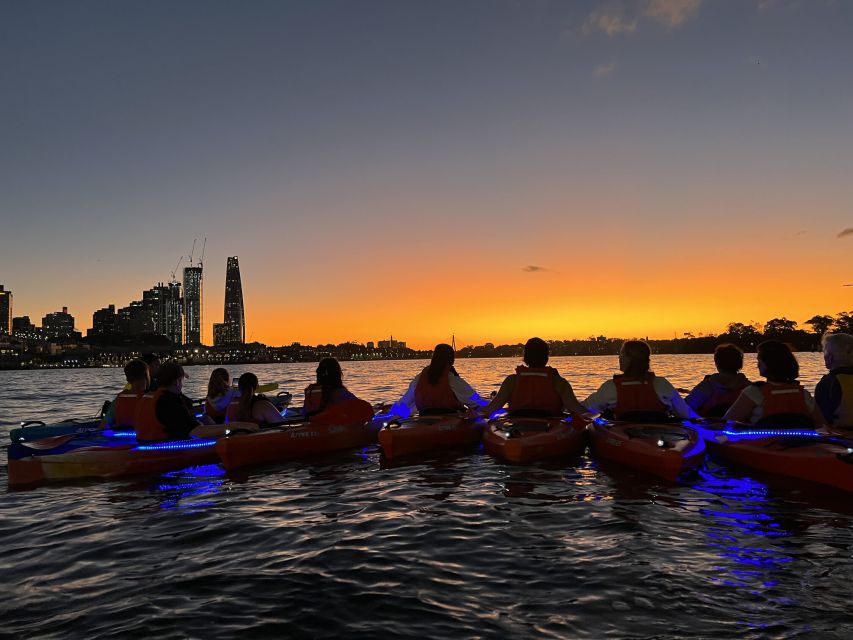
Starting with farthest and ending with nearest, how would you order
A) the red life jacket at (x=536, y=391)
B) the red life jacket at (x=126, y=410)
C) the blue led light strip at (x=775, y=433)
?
1. the red life jacket at (x=126, y=410)
2. the red life jacket at (x=536, y=391)
3. the blue led light strip at (x=775, y=433)

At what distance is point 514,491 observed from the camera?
9234 millimetres

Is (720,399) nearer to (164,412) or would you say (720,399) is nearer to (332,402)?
(332,402)

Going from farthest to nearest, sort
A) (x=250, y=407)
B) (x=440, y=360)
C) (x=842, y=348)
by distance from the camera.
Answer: (x=250, y=407)
(x=440, y=360)
(x=842, y=348)

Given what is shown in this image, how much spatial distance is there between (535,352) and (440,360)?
203 centimetres

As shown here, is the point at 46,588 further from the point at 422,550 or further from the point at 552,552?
the point at 552,552

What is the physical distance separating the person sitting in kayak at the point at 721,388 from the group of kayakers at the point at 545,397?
0.02 metres

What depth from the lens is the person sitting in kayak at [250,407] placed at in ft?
41.1

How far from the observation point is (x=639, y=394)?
35.9ft

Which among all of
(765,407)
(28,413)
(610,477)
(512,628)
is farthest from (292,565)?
(28,413)

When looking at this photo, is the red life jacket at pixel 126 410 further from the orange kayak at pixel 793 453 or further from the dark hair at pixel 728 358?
the dark hair at pixel 728 358

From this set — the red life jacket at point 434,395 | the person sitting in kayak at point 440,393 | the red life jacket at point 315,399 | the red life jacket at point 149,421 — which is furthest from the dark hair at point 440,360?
the red life jacket at point 149,421

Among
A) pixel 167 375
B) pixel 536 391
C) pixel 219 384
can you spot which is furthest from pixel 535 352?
pixel 219 384

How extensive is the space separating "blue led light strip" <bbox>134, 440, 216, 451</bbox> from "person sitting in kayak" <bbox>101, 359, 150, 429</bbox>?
113cm

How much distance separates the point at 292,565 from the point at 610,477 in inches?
237
